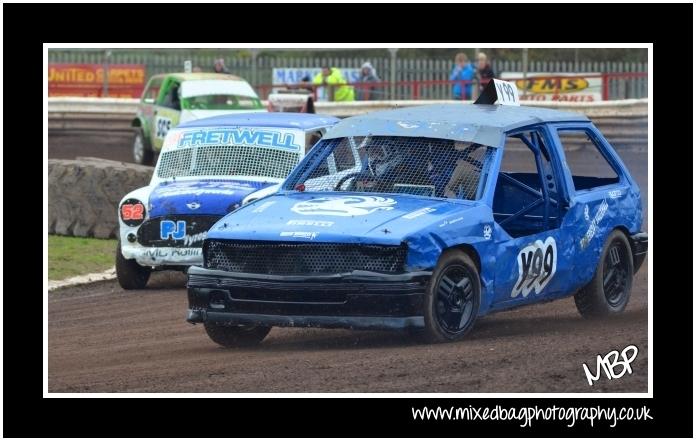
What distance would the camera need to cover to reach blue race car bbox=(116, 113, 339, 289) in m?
11.7

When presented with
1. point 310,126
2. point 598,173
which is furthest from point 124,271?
point 598,173

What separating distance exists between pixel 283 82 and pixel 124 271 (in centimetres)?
1770

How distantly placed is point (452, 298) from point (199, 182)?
431 cm

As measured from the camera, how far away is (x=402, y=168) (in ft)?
29.8

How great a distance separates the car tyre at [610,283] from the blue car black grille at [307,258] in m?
2.18

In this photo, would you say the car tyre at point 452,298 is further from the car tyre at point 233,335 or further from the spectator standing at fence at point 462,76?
the spectator standing at fence at point 462,76

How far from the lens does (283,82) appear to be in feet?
Answer: 97.2

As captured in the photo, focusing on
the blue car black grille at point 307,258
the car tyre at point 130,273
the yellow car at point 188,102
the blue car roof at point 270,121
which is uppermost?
the yellow car at point 188,102

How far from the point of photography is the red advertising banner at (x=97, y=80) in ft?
102

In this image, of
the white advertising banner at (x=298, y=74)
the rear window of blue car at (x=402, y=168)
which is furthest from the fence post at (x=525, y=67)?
the rear window of blue car at (x=402, y=168)

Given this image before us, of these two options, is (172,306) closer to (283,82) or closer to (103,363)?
(103,363)

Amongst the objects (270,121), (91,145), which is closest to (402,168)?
(270,121)

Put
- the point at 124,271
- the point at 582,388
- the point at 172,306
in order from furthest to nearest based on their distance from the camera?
A: 1. the point at 124,271
2. the point at 172,306
3. the point at 582,388

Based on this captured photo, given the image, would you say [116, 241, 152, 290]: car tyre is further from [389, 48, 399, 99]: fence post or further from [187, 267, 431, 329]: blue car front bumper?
[389, 48, 399, 99]: fence post
